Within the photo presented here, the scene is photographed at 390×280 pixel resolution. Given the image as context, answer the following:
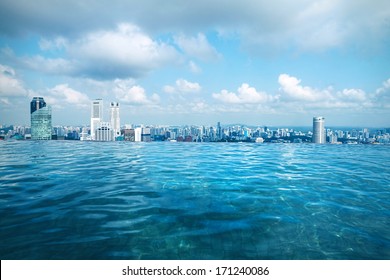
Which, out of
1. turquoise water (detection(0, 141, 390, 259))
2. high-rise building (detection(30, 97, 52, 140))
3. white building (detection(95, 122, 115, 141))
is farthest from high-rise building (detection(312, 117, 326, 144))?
high-rise building (detection(30, 97, 52, 140))

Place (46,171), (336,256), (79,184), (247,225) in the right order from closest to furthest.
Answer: (336,256)
(247,225)
(79,184)
(46,171)

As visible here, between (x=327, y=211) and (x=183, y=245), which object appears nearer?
(x=183, y=245)

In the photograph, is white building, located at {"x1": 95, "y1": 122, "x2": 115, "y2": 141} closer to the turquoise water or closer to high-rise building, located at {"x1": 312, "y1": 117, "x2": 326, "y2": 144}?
high-rise building, located at {"x1": 312, "y1": 117, "x2": 326, "y2": 144}

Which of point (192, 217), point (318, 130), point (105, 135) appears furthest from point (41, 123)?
point (192, 217)

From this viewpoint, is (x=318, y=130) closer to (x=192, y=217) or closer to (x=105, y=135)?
(x=192, y=217)

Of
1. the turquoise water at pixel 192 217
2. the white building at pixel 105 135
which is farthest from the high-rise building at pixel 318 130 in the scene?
the white building at pixel 105 135
